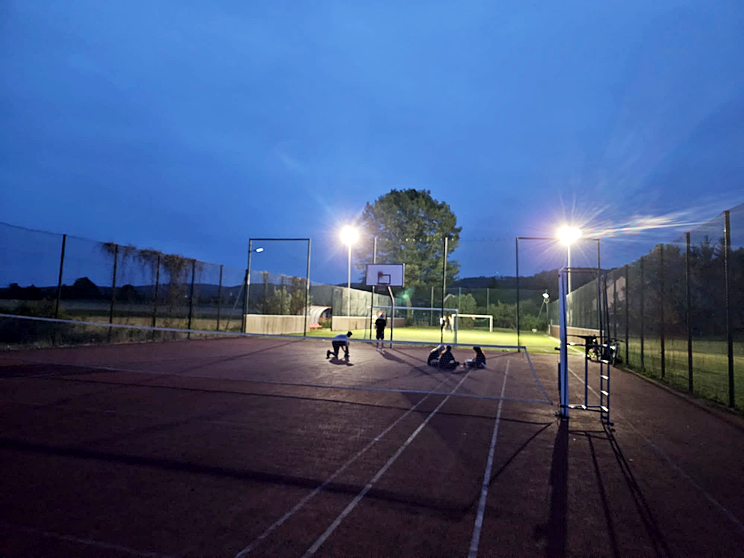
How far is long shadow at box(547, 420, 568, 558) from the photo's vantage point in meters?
3.44

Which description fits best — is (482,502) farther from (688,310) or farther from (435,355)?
(435,355)

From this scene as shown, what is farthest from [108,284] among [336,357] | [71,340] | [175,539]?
[175,539]

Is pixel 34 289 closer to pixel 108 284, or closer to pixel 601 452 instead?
pixel 108 284

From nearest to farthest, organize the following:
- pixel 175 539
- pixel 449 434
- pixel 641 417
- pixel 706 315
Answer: pixel 175 539, pixel 449 434, pixel 641 417, pixel 706 315

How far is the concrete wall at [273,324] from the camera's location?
26.3 m

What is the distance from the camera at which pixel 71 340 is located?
16266 mm

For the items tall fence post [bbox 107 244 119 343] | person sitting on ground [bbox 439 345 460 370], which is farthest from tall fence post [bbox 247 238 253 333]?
person sitting on ground [bbox 439 345 460 370]

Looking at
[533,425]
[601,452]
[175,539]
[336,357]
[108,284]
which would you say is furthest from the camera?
[108,284]

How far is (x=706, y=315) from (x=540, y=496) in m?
7.25

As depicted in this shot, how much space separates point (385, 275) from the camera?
22.6m

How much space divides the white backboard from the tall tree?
76.9 ft

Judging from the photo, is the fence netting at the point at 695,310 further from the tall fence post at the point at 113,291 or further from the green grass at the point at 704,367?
the tall fence post at the point at 113,291

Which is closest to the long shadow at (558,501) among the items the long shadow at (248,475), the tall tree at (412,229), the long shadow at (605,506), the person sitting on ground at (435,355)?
the long shadow at (605,506)

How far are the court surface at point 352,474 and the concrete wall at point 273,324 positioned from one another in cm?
1662
